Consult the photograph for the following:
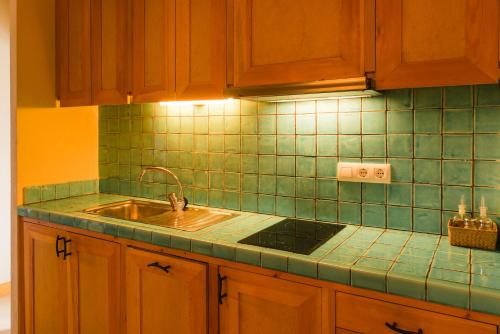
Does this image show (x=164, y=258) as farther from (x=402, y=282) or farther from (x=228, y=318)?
(x=402, y=282)

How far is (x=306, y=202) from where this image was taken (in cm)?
175

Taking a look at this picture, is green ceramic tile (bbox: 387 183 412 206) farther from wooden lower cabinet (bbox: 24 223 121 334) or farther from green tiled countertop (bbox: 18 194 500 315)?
wooden lower cabinet (bbox: 24 223 121 334)

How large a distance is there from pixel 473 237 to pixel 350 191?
50cm

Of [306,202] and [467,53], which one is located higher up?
[467,53]

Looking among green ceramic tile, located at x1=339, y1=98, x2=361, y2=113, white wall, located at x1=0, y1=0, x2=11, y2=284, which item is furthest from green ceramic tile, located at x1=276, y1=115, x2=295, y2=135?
white wall, located at x1=0, y1=0, x2=11, y2=284

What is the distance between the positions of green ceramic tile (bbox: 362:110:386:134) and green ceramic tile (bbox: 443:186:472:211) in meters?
0.33

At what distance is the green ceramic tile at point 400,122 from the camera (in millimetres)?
1500

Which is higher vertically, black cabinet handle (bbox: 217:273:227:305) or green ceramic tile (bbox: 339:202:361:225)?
green ceramic tile (bbox: 339:202:361:225)

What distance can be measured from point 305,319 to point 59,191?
1.72m

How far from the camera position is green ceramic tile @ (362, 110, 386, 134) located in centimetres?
156

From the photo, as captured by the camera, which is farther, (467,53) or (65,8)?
(65,8)

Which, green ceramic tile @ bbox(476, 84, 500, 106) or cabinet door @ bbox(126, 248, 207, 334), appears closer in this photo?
green ceramic tile @ bbox(476, 84, 500, 106)

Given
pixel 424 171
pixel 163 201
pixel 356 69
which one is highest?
pixel 356 69

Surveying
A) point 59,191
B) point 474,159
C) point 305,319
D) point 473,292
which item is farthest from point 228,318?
point 59,191
